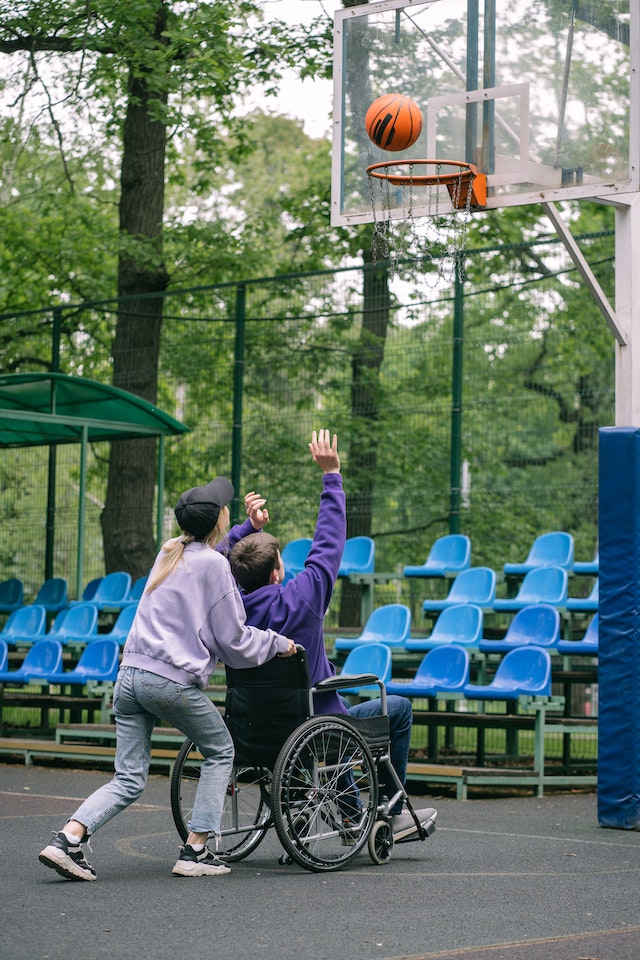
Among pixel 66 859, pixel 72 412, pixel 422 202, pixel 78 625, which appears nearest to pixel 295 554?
pixel 78 625

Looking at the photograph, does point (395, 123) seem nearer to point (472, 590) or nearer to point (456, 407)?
point (456, 407)

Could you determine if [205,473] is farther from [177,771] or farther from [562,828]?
[177,771]

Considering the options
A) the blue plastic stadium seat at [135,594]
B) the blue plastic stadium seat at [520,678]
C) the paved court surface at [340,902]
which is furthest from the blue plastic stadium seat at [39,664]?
the paved court surface at [340,902]

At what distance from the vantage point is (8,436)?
17891 mm

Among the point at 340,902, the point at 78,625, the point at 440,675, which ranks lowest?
the point at 340,902

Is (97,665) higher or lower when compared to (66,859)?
higher

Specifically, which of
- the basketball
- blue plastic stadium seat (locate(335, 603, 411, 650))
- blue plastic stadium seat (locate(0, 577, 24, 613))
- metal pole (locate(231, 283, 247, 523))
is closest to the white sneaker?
the basketball

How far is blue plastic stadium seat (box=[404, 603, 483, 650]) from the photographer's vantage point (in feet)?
39.6

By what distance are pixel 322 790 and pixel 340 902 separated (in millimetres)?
684

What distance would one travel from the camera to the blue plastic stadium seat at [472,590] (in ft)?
43.9

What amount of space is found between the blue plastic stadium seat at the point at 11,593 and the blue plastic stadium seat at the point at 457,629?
676 centimetres

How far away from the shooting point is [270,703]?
668 cm

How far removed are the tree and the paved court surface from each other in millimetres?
9040

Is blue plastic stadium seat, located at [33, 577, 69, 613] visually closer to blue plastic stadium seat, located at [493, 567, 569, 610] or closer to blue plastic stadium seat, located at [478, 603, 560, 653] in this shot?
blue plastic stadium seat, located at [493, 567, 569, 610]
